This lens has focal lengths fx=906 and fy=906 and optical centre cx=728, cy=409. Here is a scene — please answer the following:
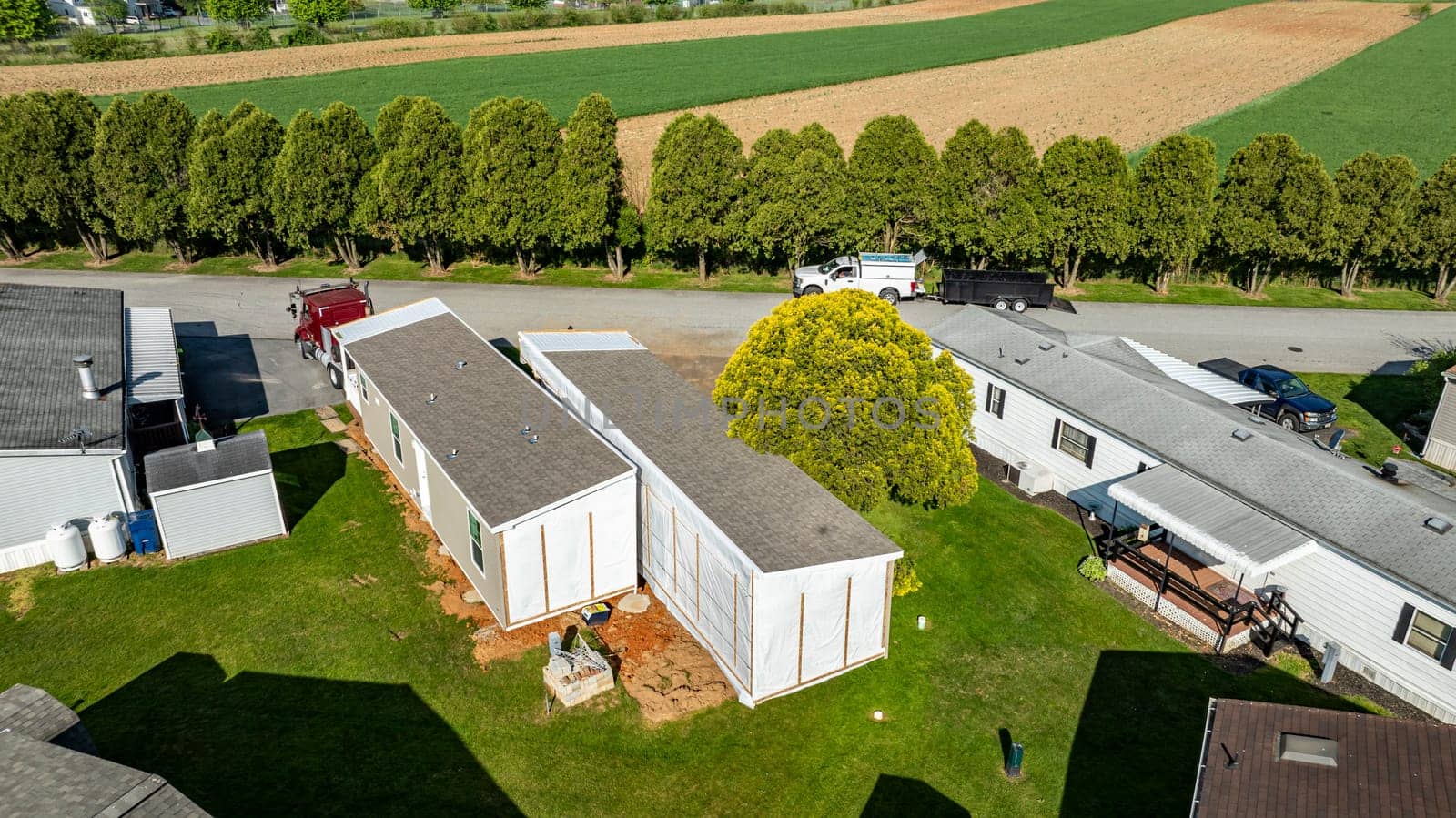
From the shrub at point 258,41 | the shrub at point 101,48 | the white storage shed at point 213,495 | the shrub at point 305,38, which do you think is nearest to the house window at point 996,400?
the white storage shed at point 213,495

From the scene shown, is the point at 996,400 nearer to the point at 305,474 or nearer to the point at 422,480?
the point at 422,480

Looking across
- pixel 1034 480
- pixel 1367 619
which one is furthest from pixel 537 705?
pixel 1367 619

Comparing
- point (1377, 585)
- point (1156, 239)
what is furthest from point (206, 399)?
point (1156, 239)

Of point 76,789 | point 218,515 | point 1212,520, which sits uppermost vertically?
point 1212,520

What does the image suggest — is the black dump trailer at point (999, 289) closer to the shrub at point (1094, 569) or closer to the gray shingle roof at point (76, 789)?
the shrub at point (1094, 569)

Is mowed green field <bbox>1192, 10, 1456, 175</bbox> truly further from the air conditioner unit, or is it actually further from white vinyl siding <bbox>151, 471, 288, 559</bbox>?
white vinyl siding <bbox>151, 471, 288, 559</bbox>

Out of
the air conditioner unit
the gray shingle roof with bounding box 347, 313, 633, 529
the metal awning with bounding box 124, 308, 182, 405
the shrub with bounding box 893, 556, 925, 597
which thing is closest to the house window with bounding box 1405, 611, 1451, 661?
the air conditioner unit

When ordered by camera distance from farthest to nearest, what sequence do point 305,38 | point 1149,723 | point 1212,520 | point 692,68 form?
point 305,38 < point 692,68 < point 1212,520 < point 1149,723
